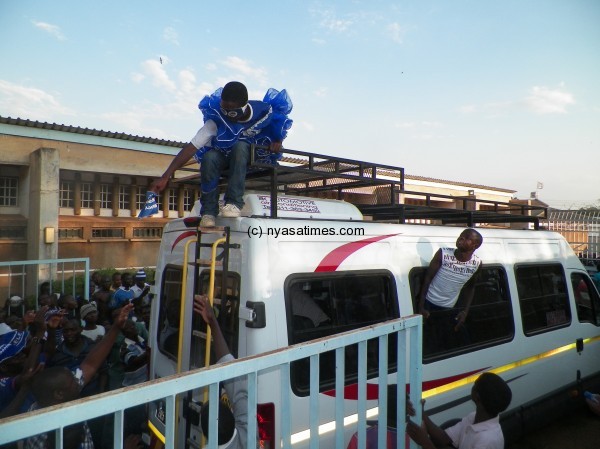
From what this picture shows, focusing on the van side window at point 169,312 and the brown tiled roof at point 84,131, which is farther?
the brown tiled roof at point 84,131

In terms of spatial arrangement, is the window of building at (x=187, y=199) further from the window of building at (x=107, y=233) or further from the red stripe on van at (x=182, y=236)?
the red stripe on van at (x=182, y=236)

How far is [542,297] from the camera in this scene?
446 cm

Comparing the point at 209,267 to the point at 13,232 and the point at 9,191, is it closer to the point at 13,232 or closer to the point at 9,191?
the point at 13,232

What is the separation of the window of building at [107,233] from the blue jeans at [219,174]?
10901mm

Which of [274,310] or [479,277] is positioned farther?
[479,277]

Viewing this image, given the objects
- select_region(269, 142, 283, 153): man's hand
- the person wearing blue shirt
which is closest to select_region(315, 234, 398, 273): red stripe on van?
select_region(269, 142, 283, 153): man's hand

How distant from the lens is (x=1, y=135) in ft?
36.7

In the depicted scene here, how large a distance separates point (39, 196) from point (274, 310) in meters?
11.2

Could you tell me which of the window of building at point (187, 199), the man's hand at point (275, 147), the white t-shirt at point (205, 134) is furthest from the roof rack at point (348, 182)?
the window of building at point (187, 199)

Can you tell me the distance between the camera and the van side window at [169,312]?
325cm

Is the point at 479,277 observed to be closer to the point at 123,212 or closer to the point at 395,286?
the point at 395,286

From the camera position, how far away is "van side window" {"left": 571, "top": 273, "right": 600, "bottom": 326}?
491 centimetres

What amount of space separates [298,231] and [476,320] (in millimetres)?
1998

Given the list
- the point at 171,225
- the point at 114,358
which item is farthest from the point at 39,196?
the point at 171,225
